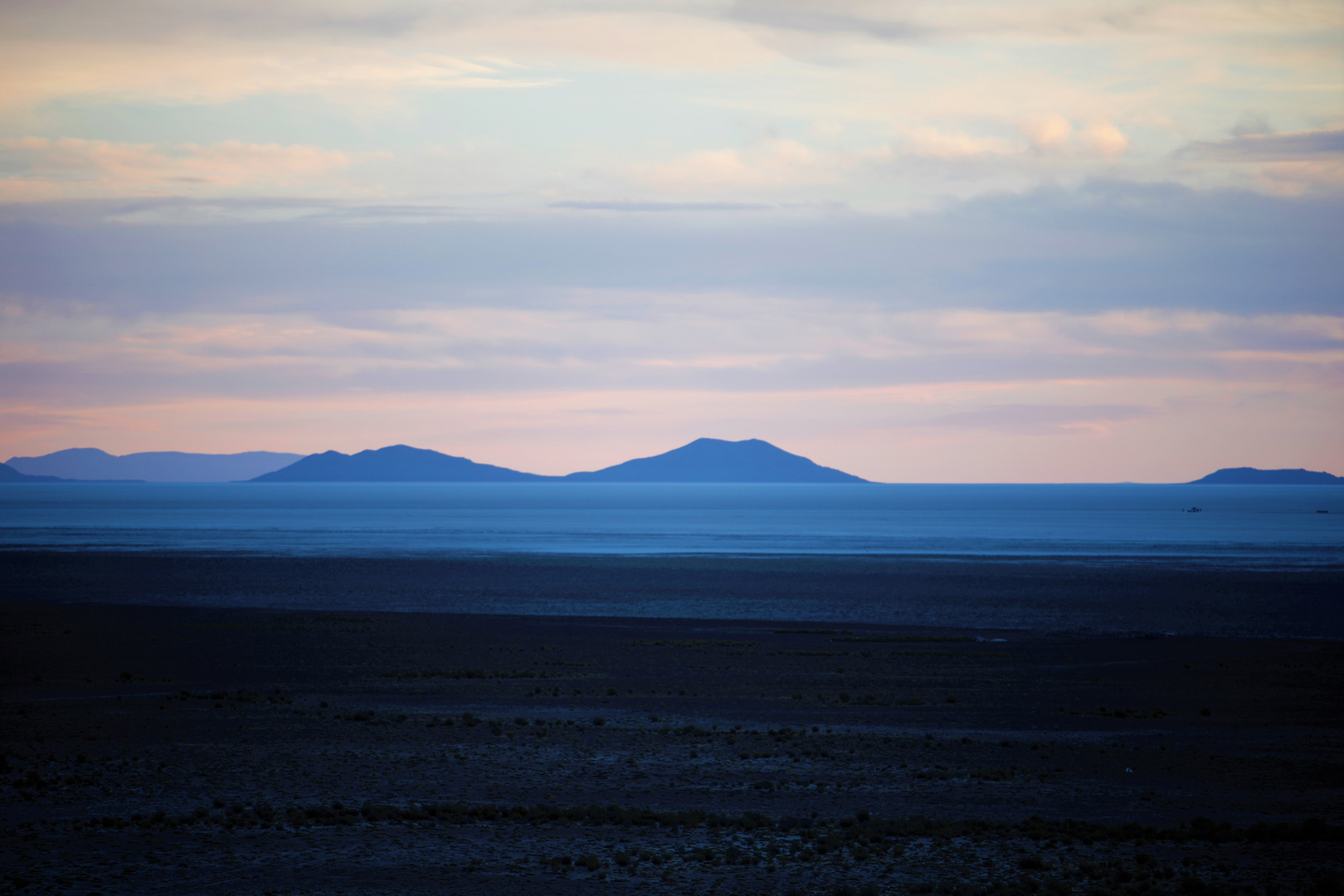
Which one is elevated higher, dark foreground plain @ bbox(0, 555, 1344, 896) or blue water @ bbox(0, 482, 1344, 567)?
blue water @ bbox(0, 482, 1344, 567)

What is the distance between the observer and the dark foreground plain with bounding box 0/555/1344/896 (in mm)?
12812

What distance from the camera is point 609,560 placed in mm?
76500

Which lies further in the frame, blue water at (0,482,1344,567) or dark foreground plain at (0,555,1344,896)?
blue water at (0,482,1344,567)

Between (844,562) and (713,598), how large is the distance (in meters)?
24.1

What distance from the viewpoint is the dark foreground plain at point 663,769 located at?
Result: 12812 mm

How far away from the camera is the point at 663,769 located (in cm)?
1809

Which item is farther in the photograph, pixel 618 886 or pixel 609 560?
pixel 609 560

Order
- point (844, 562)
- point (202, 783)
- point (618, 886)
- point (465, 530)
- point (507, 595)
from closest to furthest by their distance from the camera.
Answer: point (618, 886)
point (202, 783)
point (507, 595)
point (844, 562)
point (465, 530)

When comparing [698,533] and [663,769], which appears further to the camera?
[698,533]

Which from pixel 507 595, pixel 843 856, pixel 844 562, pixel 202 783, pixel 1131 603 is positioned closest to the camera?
pixel 843 856

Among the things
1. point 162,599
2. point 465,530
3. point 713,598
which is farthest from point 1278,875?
point 465,530

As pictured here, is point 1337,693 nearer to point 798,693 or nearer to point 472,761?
point 798,693

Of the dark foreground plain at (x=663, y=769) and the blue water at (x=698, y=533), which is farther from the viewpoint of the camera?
the blue water at (x=698, y=533)

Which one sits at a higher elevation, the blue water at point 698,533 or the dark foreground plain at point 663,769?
the blue water at point 698,533
